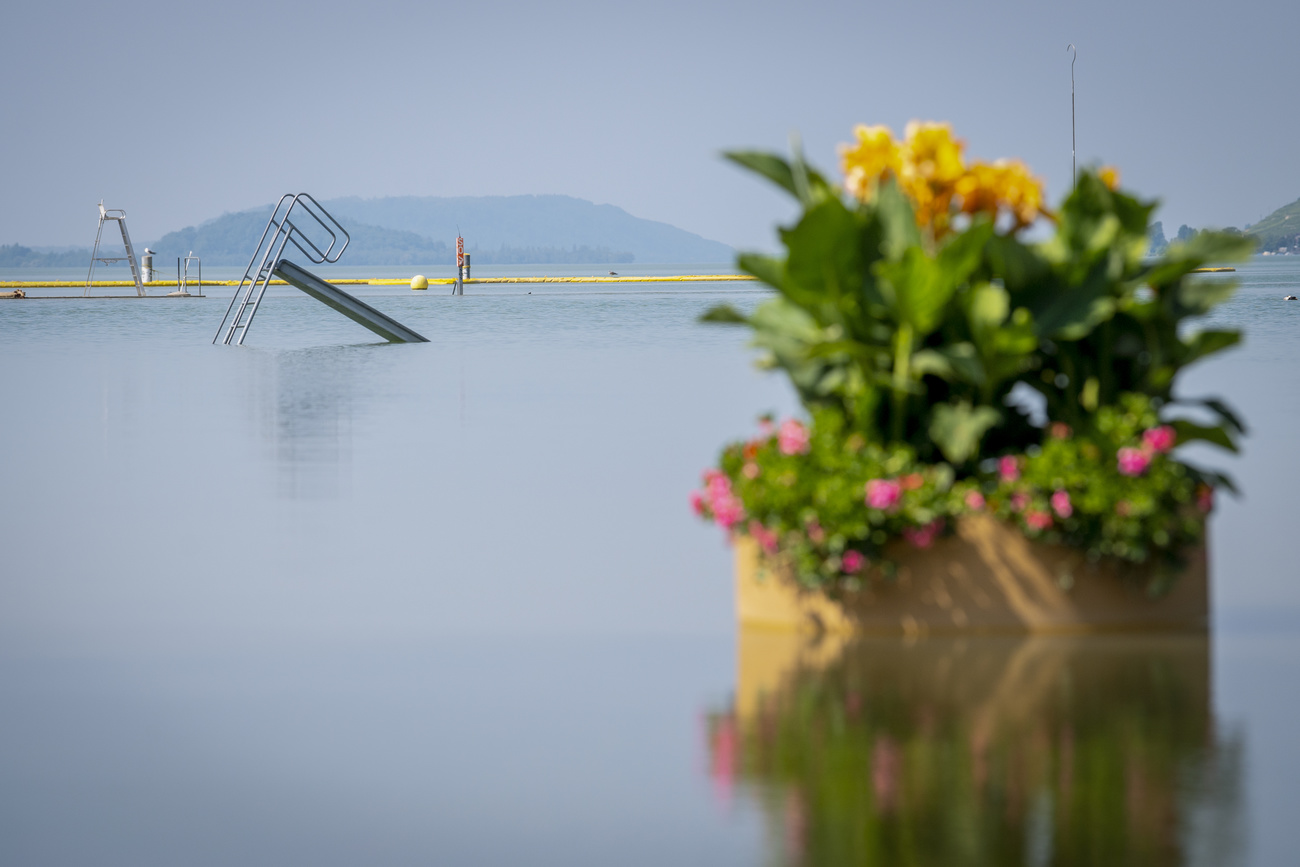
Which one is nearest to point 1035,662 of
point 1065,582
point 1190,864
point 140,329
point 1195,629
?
point 1065,582

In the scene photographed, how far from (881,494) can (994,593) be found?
0.54 m

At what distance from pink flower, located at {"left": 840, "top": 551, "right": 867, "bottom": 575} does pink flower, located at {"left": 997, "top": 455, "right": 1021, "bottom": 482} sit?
529 mm

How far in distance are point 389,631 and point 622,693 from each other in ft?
3.58

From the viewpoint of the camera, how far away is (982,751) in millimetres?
3578

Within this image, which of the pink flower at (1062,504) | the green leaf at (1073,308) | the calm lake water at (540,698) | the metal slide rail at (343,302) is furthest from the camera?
the metal slide rail at (343,302)

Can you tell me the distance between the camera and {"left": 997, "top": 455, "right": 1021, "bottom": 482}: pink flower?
4.65 meters

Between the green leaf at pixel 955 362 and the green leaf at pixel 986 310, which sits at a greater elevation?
the green leaf at pixel 986 310

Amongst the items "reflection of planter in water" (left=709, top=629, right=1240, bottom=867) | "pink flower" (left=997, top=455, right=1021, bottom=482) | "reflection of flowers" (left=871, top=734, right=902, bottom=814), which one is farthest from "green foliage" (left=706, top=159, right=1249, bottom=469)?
"reflection of flowers" (left=871, top=734, right=902, bottom=814)

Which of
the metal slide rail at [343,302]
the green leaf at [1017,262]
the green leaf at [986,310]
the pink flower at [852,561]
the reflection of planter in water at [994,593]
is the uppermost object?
the metal slide rail at [343,302]

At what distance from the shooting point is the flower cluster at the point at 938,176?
16.1ft

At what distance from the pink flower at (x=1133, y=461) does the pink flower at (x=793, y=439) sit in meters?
0.95

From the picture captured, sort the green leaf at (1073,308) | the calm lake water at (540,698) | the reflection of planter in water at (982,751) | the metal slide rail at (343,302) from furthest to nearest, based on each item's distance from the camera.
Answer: the metal slide rail at (343,302), the green leaf at (1073,308), the calm lake water at (540,698), the reflection of planter in water at (982,751)

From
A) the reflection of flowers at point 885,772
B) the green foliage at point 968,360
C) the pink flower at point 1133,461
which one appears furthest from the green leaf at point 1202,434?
the reflection of flowers at point 885,772

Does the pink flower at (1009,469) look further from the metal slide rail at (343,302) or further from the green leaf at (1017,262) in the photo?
the metal slide rail at (343,302)
